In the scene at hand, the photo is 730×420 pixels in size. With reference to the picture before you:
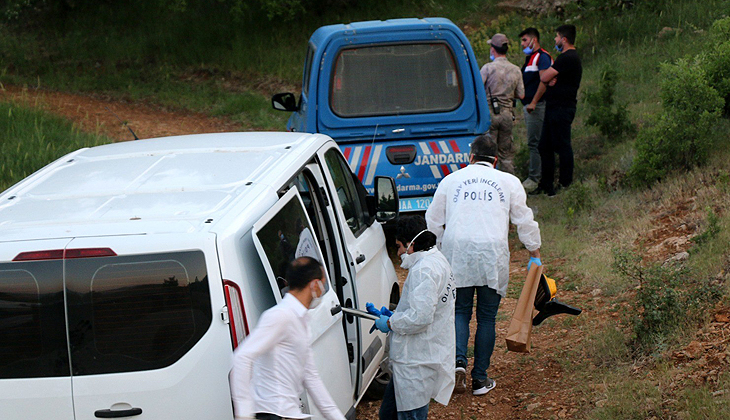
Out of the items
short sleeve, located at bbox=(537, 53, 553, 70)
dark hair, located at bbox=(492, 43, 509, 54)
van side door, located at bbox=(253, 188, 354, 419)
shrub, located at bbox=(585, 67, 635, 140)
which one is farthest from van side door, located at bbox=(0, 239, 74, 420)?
shrub, located at bbox=(585, 67, 635, 140)

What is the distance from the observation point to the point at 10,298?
3.04m

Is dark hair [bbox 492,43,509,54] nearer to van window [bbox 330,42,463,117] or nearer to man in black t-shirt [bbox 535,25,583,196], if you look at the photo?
man in black t-shirt [bbox 535,25,583,196]

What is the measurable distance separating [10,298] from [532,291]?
3233 mm

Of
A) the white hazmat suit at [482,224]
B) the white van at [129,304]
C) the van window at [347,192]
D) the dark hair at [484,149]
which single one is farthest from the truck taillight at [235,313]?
the dark hair at [484,149]

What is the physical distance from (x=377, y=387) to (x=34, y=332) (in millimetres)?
2772

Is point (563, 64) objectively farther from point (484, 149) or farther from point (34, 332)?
point (34, 332)

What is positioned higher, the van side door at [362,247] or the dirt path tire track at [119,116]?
the van side door at [362,247]

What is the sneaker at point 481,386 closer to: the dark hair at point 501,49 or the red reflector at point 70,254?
the red reflector at point 70,254

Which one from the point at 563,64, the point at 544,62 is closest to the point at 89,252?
the point at 563,64

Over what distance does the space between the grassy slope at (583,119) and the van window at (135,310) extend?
2585mm

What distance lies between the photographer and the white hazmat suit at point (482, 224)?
5.09 meters

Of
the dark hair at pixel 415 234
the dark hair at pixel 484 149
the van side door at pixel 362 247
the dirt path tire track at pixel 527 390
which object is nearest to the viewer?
the dark hair at pixel 415 234

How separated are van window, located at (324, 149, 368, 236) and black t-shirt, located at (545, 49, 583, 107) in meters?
4.75

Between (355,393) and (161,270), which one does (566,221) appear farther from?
(161,270)
